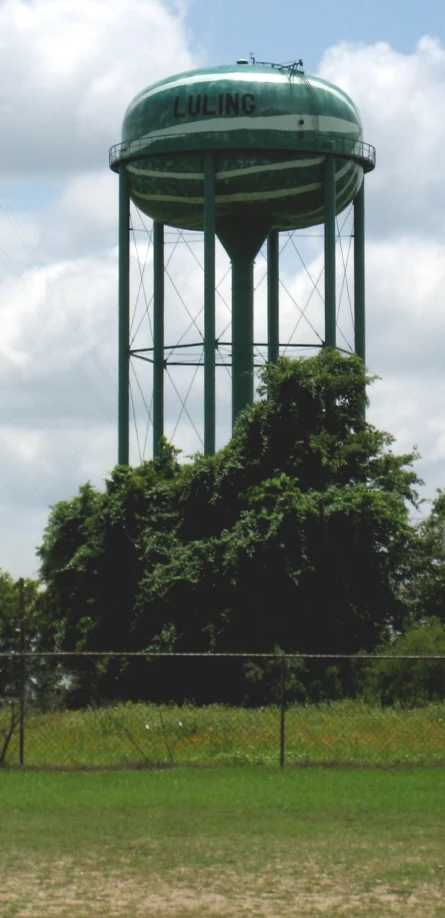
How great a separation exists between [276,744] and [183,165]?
24815 mm

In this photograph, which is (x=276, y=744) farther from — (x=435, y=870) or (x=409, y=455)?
(x=409, y=455)

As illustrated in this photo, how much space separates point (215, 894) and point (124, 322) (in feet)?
114

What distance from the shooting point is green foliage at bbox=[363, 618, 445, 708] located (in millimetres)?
25609

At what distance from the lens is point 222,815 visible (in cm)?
1659

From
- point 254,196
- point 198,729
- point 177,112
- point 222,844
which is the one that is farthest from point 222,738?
point 177,112

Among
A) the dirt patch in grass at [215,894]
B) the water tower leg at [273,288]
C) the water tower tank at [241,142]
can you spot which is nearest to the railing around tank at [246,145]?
the water tower tank at [241,142]

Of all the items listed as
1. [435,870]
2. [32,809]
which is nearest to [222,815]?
[32,809]

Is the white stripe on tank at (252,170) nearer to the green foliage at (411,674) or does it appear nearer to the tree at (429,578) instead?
the tree at (429,578)

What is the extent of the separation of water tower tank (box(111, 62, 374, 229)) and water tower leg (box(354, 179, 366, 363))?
1.44 m

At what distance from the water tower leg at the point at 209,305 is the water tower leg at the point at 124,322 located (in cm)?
293

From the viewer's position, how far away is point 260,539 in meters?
35.6

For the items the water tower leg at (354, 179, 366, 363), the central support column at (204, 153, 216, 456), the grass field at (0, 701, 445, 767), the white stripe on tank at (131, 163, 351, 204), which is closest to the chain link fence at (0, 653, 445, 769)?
the grass field at (0, 701, 445, 767)

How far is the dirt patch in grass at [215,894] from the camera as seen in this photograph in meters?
11.7

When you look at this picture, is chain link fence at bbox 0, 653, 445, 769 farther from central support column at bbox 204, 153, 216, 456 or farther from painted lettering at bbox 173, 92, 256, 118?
painted lettering at bbox 173, 92, 256, 118
